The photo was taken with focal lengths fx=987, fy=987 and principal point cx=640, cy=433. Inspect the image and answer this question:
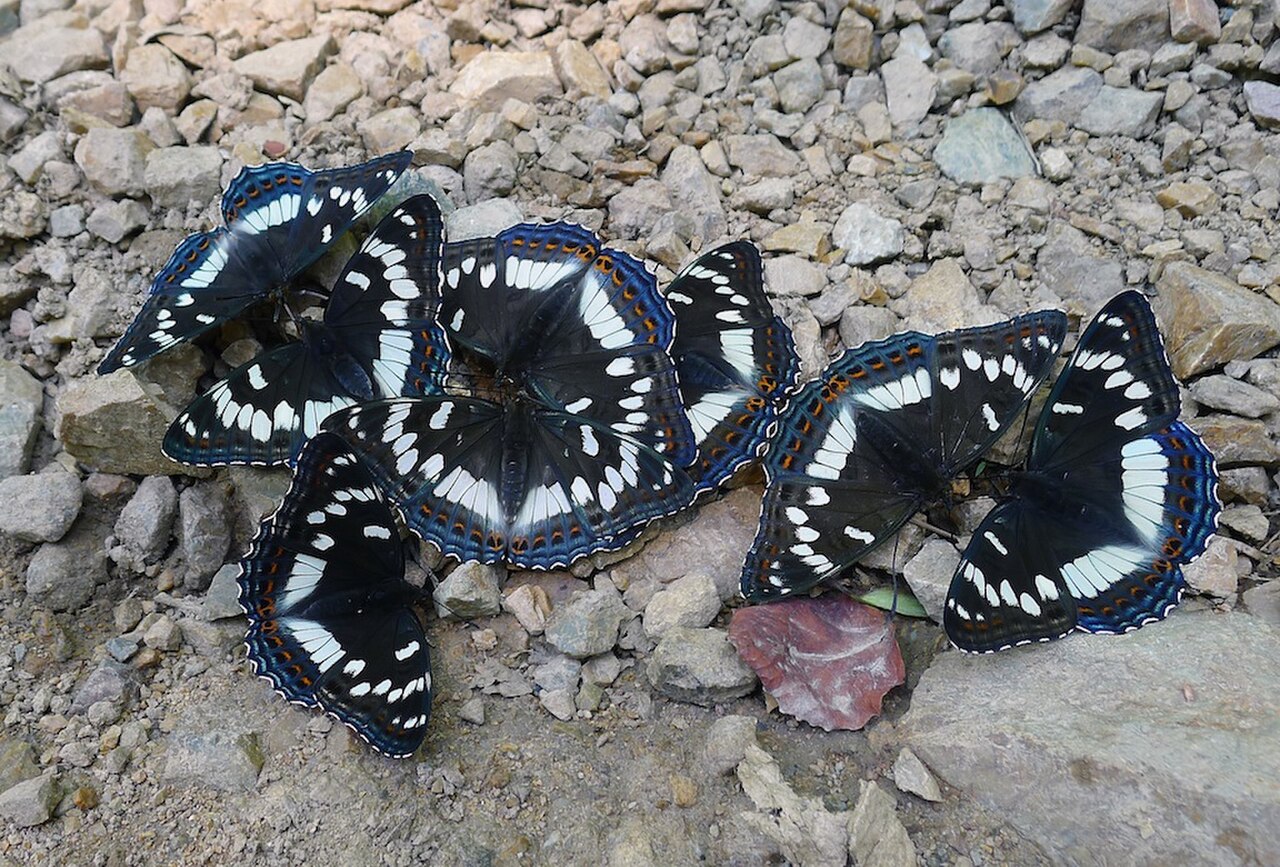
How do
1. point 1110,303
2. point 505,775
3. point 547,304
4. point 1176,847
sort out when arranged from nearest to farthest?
1. point 1176,847
2. point 505,775
3. point 1110,303
4. point 547,304

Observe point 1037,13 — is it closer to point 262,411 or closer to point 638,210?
point 638,210

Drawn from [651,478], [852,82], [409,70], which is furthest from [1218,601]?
[409,70]

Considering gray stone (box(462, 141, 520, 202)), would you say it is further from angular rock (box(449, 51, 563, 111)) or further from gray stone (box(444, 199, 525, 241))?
angular rock (box(449, 51, 563, 111))

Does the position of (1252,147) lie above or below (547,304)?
above

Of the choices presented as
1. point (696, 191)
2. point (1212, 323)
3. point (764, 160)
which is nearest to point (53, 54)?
point (696, 191)

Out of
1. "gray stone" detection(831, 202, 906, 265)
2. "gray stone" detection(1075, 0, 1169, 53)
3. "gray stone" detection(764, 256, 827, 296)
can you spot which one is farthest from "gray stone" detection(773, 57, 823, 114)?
"gray stone" detection(1075, 0, 1169, 53)

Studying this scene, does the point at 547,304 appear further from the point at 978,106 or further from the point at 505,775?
the point at 978,106
